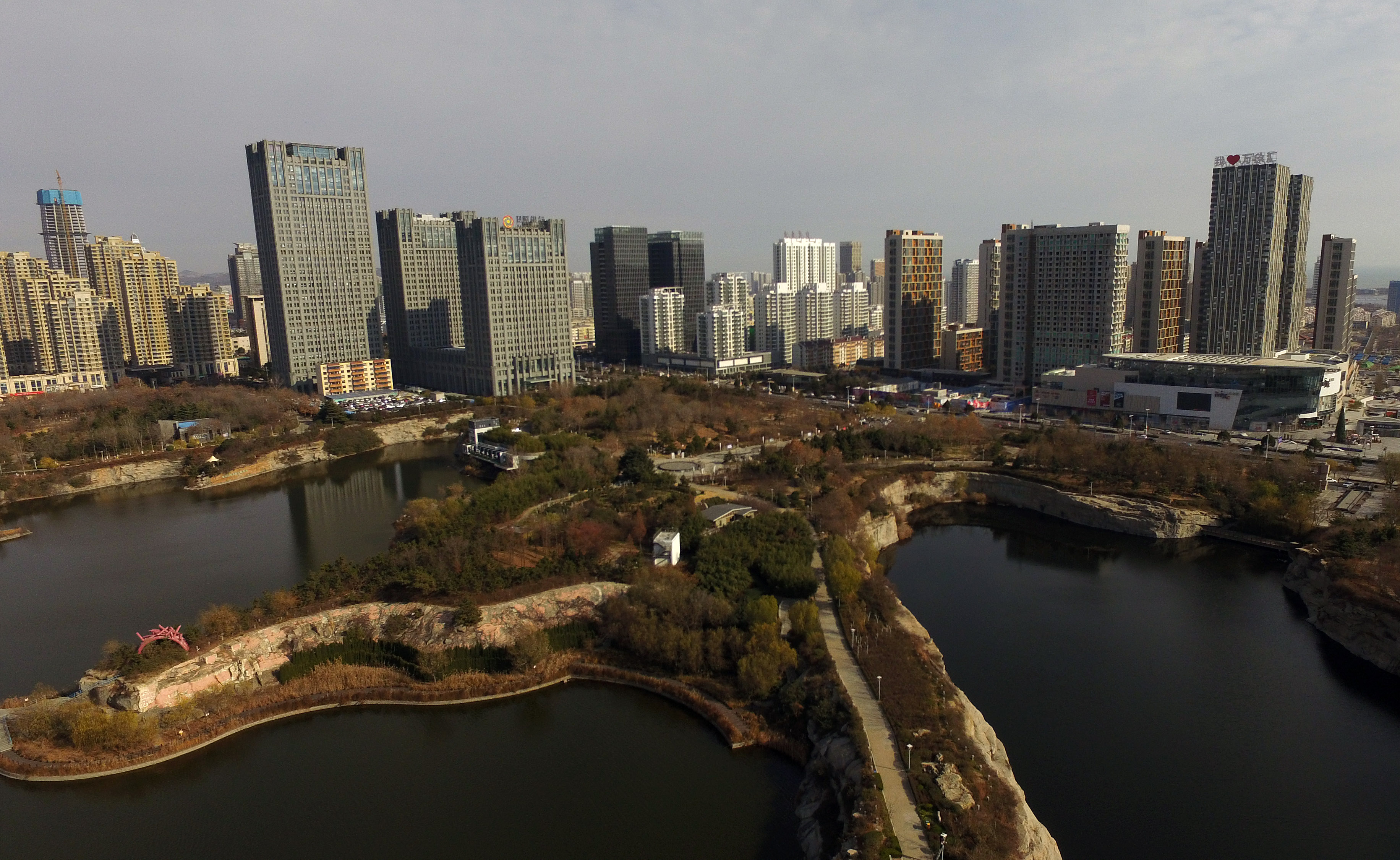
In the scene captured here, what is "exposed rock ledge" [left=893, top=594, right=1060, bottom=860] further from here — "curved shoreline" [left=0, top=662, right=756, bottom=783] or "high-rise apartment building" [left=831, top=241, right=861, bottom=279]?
"high-rise apartment building" [left=831, top=241, right=861, bottom=279]

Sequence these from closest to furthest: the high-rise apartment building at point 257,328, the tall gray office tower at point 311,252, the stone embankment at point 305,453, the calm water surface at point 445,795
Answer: the calm water surface at point 445,795, the stone embankment at point 305,453, the tall gray office tower at point 311,252, the high-rise apartment building at point 257,328

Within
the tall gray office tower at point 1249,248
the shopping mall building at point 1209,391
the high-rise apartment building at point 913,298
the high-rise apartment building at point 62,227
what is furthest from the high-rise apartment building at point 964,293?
the high-rise apartment building at point 62,227

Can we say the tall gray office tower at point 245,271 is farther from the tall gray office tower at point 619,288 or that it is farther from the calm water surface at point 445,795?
the calm water surface at point 445,795

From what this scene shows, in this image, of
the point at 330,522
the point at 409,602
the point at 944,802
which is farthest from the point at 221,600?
the point at 944,802

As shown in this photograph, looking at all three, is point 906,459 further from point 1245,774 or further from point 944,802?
point 944,802

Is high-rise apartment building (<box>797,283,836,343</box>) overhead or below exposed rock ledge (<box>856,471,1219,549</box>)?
overhead

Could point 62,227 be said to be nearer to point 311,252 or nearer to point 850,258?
point 311,252

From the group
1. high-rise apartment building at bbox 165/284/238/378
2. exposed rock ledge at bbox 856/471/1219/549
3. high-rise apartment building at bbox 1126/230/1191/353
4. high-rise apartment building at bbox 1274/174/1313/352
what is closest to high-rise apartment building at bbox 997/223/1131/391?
high-rise apartment building at bbox 1126/230/1191/353
